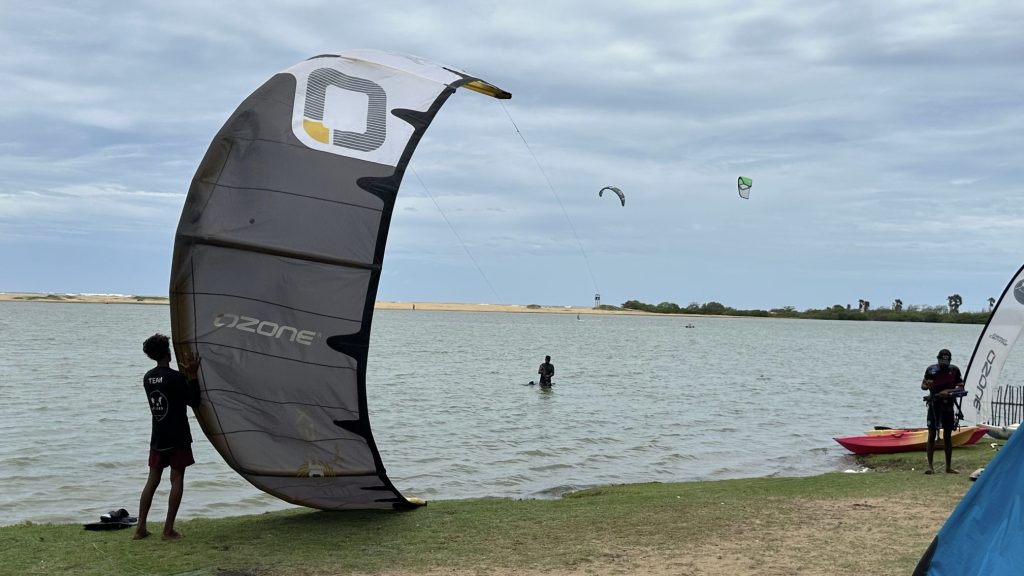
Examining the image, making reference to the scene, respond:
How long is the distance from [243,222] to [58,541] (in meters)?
2.99

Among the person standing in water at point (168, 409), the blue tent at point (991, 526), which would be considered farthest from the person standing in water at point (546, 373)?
the blue tent at point (991, 526)

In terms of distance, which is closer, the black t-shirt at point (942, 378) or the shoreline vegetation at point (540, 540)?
the shoreline vegetation at point (540, 540)

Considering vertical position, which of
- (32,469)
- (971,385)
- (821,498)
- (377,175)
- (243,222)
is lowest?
(32,469)

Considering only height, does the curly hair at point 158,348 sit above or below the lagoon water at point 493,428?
above

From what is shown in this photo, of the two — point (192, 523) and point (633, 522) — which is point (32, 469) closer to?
point (192, 523)

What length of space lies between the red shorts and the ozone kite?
24cm

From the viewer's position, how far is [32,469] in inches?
518

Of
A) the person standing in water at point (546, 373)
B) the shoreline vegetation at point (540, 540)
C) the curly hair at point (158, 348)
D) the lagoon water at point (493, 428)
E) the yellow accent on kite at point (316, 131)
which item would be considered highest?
the yellow accent on kite at point (316, 131)

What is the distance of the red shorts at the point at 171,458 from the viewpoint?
21.5 ft

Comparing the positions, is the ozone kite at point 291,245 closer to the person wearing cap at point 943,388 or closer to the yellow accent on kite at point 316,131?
the yellow accent on kite at point 316,131

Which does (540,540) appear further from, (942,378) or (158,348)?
(942,378)

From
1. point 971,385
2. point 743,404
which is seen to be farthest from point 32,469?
point 743,404

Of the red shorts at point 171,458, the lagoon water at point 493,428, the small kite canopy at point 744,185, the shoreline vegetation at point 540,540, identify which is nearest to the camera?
the shoreline vegetation at point 540,540

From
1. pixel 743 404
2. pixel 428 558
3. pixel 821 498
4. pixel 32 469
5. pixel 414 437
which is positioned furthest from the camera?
pixel 743 404
